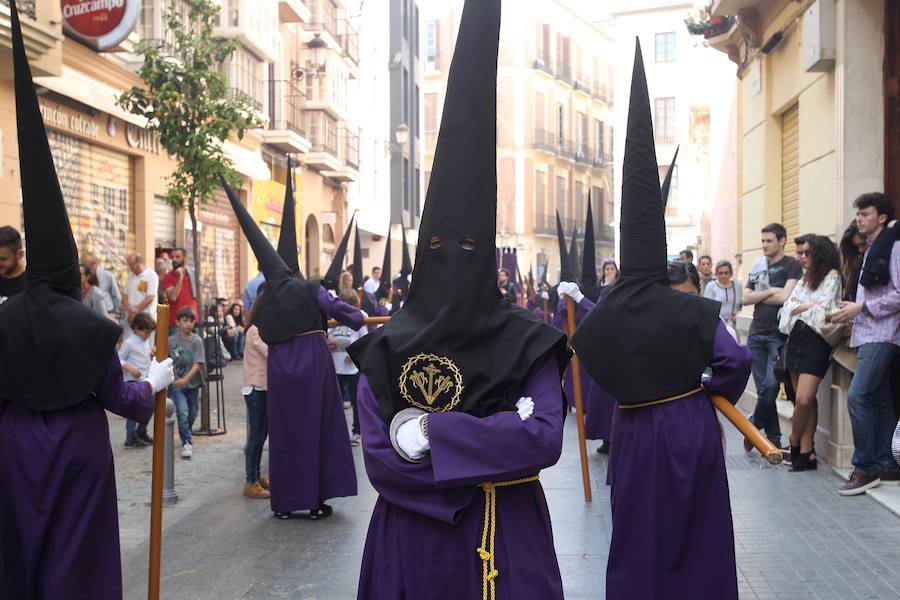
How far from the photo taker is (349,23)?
1489 inches

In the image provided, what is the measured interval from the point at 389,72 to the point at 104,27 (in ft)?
99.6

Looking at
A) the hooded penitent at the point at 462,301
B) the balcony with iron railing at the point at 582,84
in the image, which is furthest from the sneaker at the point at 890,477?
the balcony with iron railing at the point at 582,84

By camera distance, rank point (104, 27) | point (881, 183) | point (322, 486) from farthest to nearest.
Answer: point (104, 27) < point (881, 183) < point (322, 486)

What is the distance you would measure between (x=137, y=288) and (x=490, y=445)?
12075 mm

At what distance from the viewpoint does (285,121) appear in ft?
99.1

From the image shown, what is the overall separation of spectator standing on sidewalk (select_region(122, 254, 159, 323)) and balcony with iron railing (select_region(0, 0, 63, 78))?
3126mm

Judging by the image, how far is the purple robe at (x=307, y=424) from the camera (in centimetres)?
806

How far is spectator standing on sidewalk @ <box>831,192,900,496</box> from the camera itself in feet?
25.7

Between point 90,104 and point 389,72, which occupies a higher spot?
point 389,72

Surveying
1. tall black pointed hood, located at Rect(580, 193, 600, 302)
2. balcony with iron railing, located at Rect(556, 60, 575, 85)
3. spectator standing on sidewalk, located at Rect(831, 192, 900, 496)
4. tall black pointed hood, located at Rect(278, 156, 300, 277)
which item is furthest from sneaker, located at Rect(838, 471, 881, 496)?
balcony with iron railing, located at Rect(556, 60, 575, 85)

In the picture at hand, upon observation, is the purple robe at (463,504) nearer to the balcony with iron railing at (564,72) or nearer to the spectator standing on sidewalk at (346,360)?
the spectator standing on sidewalk at (346,360)

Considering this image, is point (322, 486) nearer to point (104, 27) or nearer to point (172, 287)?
point (172, 287)

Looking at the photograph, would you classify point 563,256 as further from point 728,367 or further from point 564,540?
point 728,367

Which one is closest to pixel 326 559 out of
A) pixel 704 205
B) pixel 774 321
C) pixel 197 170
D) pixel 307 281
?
pixel 307 281
